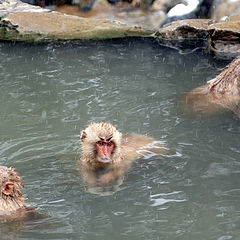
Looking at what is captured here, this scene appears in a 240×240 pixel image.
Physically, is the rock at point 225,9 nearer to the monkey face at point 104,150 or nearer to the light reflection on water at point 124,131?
the light reflection on water at point 124,131

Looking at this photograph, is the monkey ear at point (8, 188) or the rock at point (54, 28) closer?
the monkey ear at point (8, 188)

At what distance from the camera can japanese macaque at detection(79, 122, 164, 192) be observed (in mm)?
6824

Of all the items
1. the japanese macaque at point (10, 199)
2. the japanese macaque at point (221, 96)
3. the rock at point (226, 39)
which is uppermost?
the rock at point (226, 39)

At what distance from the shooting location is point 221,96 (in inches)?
363

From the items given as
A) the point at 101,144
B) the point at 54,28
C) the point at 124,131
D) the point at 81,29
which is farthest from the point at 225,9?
the point at 101,144

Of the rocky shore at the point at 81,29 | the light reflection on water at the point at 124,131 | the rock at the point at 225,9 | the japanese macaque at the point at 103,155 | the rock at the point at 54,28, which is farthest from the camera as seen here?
the rock at the point at 225,9

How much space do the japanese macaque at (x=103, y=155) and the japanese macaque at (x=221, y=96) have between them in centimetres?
205

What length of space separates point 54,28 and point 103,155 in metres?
8.25

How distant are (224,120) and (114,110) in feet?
6.30

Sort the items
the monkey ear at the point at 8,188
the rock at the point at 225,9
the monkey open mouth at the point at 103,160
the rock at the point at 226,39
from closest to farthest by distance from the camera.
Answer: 1. the monkey ear at the point at 8,188
2. the monkey open mouth at the point at 103,160
3. the rock at the point at 226,39
4. the rock at the point at 225,9

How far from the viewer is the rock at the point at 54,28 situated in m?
14.3

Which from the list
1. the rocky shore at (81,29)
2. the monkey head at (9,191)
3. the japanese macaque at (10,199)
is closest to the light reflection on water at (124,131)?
the japanese macaque at (10,199)

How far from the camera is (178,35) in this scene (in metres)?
14.0

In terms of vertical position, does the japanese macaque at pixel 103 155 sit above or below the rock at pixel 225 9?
below
